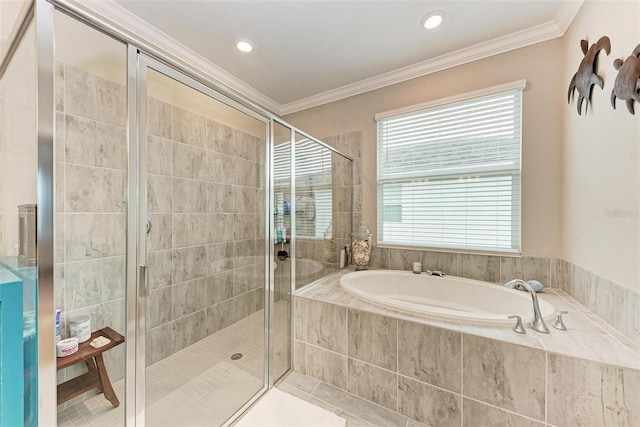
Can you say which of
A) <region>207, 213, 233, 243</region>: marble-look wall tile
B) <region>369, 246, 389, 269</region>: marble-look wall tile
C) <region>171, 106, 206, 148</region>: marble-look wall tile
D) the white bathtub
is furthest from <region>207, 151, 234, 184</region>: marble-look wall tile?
<region>369, 246, 389, 269</region>: marble-look wall tile

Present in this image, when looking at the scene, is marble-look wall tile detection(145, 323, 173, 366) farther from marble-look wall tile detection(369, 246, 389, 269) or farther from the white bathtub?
marble-look wall tile detection(369, 246, 389, 269)

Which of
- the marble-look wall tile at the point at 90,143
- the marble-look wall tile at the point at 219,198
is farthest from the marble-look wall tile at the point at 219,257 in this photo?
the marble-look wall tile at the point at 90,143

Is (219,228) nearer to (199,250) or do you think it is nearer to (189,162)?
(199,250)

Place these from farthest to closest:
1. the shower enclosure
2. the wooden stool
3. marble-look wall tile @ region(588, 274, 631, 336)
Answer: marble-look wall tile @ region(588, 274, 631, 336) < the wooden stool < the shower enclosure

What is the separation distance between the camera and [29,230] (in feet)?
2.62

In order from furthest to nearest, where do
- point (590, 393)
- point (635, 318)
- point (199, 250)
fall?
point (199, 250) < point (635, 318) < point (590, 393)

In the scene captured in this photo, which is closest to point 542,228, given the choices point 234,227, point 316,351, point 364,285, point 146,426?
point 364,285

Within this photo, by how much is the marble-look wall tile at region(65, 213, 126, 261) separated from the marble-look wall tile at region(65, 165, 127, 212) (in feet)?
0.14

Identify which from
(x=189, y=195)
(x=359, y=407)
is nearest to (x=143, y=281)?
(x=189, y=195)

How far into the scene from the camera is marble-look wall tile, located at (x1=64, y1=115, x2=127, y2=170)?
1.08 meters

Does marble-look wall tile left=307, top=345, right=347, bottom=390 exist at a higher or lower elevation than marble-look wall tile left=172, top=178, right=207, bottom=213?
lower

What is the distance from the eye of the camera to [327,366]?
1617mm

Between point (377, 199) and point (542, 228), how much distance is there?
1.34m

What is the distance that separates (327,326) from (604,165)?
1.91 meters
